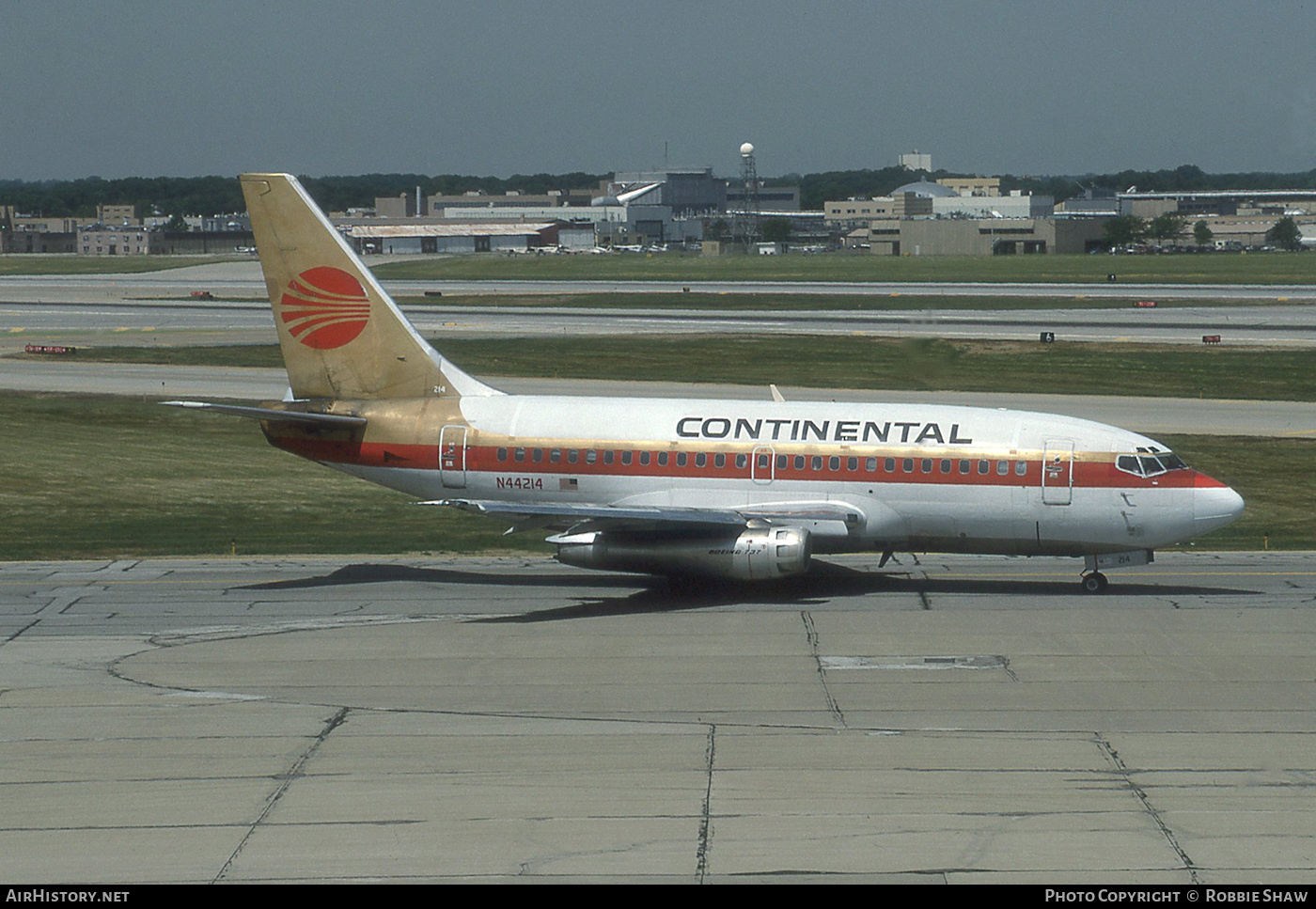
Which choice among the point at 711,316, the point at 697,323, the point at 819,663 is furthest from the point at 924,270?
the point at 819,663

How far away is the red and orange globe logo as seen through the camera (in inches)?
1443

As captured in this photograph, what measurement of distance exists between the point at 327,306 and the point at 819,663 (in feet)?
55.0

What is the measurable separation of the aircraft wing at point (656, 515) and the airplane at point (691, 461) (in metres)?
0.05

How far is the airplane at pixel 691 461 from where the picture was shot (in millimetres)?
32719

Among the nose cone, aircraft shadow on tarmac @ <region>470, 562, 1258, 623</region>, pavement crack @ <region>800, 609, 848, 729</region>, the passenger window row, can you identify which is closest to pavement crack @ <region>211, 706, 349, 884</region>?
pavement crack @ <region>800, 609, 848, 729</region>

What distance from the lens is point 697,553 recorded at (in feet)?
107

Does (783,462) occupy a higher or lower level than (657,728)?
higher

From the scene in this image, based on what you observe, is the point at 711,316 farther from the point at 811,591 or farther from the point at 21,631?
the point at 21,631

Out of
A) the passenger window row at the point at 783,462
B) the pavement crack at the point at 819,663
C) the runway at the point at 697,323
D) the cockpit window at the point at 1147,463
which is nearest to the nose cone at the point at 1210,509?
the cockpit window at the point at 1147,463

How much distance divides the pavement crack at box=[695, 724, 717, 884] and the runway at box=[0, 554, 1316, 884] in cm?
6

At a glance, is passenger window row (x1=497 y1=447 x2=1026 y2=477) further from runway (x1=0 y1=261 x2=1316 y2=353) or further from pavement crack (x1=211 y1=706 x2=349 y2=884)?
runway (x1=0 y1=261 x2=1316 y2=353)

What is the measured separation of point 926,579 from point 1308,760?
15106 millimetres

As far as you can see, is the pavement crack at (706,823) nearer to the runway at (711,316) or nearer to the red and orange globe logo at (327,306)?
the red and orange globe logo at (327,306)
